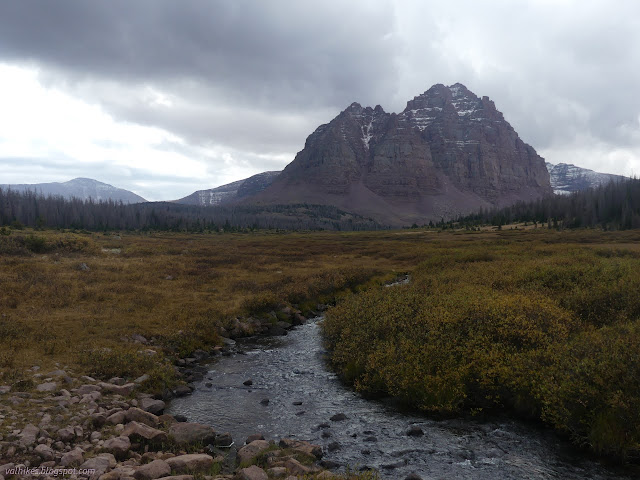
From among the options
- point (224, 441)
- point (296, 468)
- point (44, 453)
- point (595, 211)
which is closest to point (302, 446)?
point (296, 468)

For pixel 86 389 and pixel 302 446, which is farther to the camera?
pixel 86 389

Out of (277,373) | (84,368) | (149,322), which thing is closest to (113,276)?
(149,322)

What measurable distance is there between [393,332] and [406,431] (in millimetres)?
6537

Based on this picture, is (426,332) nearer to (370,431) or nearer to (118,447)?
(370,431)

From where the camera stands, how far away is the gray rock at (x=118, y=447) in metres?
10.5

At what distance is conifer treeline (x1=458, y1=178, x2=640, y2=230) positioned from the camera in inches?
4563

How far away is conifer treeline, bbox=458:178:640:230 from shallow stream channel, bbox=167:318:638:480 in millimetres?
125550

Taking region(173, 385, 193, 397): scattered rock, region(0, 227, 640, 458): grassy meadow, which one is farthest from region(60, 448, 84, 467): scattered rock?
region(173, 385, 193, 397): scattered rock

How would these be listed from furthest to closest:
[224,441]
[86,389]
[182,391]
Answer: [182,391] < [86,389] < [224,441]

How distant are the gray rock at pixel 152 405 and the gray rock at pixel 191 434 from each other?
1.99m

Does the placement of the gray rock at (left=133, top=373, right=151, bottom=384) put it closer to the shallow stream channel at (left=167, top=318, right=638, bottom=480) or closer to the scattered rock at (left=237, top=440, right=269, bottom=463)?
the shallow stream channel at (left=167, top=318, right=638, bottom=480)

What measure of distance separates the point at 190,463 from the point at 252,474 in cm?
180

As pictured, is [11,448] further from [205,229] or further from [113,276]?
[205,229]

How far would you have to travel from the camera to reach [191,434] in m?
12.1
